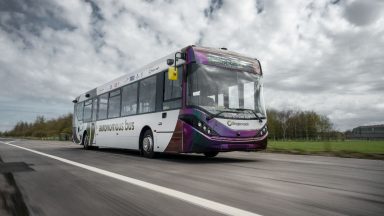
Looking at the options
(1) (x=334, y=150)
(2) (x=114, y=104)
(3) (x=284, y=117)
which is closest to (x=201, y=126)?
(2) (x=114, y=104)

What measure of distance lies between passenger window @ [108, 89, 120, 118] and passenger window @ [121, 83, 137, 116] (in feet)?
1.90

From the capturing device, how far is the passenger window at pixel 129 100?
A: 13203 mm

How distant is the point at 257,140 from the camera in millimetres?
10047

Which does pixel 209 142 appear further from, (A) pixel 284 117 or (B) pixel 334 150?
(A) pixel 284 117

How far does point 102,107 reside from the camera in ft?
56.2

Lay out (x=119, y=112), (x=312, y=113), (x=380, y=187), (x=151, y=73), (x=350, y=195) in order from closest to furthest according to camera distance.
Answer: (x=350, y=195), (x=380, y=187), (x=151, y=73), (x=119, y=112), (x=312, y=113)

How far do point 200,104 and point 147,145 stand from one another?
10.4ft

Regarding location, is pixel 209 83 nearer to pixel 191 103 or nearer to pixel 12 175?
pixel 191 103

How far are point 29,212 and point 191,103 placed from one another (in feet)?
20.5

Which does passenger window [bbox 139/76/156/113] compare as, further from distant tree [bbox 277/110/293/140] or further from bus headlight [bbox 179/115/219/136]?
distant tree [bbox 277/110/293/140]

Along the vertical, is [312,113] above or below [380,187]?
above

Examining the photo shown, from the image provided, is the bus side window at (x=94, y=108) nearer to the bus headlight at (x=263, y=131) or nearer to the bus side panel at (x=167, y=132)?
the bus side panel at (x=167, y=132)

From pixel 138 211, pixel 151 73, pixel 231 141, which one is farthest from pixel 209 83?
pixel 138 211

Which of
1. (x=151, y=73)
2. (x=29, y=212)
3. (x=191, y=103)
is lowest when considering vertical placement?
(x=29, y=212)
